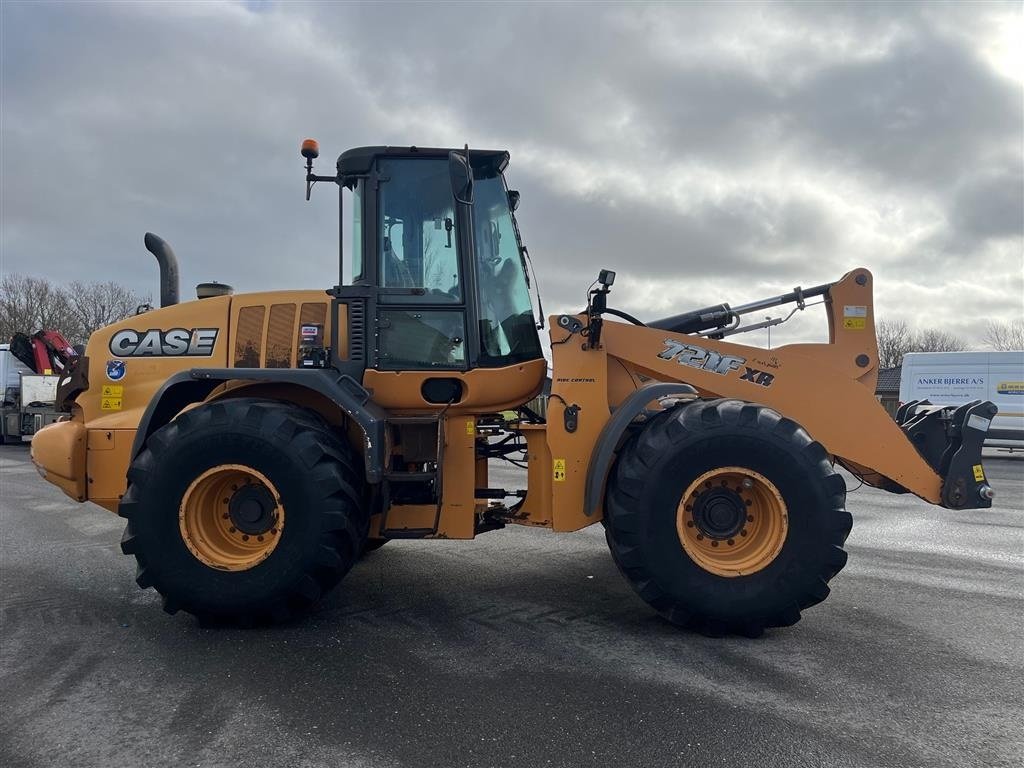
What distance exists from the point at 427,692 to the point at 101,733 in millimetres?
1463

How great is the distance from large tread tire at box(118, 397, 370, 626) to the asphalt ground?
10.1 inches

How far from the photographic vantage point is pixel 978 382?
16.9 m

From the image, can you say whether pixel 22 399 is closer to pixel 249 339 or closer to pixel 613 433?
pixel 249 339

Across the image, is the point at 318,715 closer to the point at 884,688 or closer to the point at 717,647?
the point at 717,647

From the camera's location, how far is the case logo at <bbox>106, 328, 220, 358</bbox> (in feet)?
17.1

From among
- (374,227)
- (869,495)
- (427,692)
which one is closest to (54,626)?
(427,692)

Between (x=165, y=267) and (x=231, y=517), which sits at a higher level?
(x=165, y=267)

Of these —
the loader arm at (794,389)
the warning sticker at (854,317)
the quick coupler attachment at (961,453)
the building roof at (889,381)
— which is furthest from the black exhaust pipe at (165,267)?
the building roof at (889,381)

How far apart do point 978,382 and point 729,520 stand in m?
15.8

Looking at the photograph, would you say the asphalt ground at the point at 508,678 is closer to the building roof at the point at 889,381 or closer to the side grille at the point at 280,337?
the side grille at the point at 280,337

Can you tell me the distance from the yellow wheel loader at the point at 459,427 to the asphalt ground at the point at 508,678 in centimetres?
40

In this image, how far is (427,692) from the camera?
3.57m

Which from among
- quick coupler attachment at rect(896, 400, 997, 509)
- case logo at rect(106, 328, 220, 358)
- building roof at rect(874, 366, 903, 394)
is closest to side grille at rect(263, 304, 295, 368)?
case logo at rect(106, 328, 220, 358)

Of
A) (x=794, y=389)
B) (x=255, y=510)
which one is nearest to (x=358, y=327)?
(x=255, y=510)
